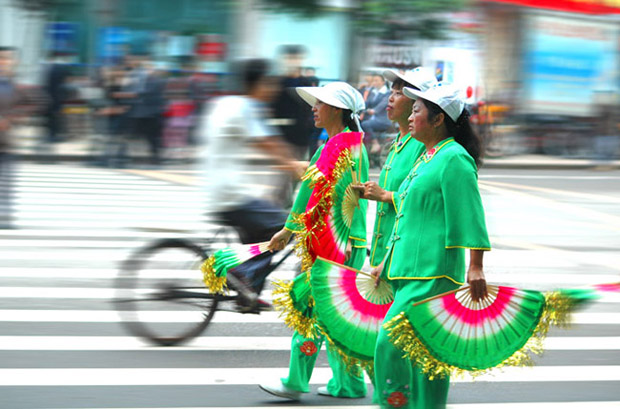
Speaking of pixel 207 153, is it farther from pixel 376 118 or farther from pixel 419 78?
pixel 376 118

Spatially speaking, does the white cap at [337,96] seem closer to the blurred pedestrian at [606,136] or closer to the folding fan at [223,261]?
the folding fan at [223,261]

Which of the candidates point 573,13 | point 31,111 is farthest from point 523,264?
point 573,13

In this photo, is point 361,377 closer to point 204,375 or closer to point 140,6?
point 204,375

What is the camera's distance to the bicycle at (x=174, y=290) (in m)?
6.27

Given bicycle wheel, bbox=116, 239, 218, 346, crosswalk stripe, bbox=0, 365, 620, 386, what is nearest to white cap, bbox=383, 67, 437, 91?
crosswalk stripe, bbox=0, 365, 620, 386

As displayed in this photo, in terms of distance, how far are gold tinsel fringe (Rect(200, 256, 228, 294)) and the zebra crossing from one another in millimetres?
311

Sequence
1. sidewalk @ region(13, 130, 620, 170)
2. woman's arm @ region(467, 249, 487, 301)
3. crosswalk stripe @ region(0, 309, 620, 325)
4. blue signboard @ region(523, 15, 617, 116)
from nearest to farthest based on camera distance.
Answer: woman's arm @ region(467, 249, 487, 301) < crosswalk stripe @ region(0, 309, 620, 325) < sidewalk @ region(13, 130, 620, 170) < blue signboard @ region(523, 15, 617, 116)

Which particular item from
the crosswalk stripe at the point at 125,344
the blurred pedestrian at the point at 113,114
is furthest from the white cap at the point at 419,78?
the blurred pedestrian at the point at 113,114

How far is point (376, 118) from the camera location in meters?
17.9

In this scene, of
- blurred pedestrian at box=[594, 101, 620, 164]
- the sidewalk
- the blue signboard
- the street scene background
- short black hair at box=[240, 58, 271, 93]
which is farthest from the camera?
the blue signboard

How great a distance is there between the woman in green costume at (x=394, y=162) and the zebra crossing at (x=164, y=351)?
854 millimetres

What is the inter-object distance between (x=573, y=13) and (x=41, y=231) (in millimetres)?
17022

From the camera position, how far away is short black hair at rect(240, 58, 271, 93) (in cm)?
610

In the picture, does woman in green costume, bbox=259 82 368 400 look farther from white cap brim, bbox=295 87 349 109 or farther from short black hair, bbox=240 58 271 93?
short black hair, bbox=240 58 271 93
